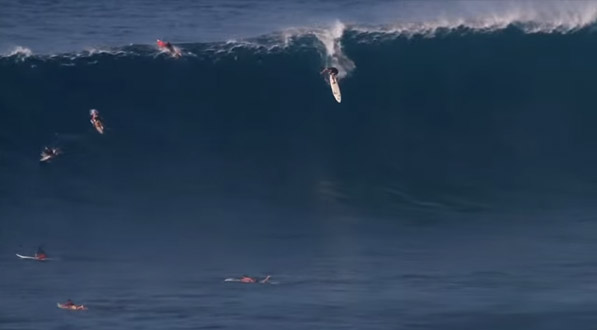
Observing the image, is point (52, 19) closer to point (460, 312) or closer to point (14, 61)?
point (14, 61)

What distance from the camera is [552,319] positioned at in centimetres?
1205

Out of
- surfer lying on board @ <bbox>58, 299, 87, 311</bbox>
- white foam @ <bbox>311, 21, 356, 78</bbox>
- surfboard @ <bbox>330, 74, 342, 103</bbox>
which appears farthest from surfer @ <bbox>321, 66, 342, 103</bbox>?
surfer lying on board @ <bbox>58, 299, 87, 311</bbox>

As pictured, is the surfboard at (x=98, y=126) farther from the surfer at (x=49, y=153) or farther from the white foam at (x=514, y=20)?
the white foam at (x=514, y=20)

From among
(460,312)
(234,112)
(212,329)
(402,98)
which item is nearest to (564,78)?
(402,98)

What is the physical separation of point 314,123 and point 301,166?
965 millimetres

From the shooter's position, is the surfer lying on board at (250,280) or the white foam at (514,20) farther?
the white foam at (514,20)

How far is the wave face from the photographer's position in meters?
15.3

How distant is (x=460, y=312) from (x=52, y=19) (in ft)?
29.6

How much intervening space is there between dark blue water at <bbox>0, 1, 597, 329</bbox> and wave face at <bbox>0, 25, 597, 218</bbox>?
0.03 meters

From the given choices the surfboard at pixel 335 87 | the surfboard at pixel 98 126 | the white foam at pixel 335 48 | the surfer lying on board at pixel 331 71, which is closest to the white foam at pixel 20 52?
the surfboard at pixel 98 126

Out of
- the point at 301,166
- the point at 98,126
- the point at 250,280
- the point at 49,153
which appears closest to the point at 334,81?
the point at 301,166

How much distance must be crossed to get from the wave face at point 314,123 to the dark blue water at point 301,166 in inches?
1.1

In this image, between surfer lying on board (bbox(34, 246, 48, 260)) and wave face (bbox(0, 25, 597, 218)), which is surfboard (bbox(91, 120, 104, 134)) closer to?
wave face (bbox(0, 25, 597, 218))

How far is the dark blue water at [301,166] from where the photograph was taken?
496 inches
